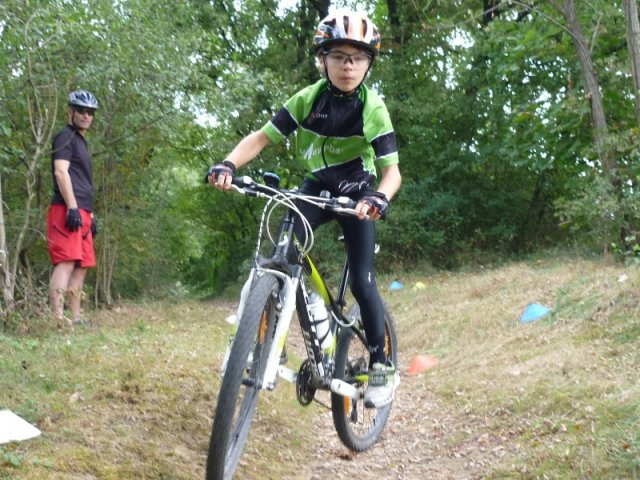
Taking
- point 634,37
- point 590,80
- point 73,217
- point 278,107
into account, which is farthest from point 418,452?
point 278,107

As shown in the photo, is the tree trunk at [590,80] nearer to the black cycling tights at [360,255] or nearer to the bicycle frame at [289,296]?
the black cycling tights at [360,255]

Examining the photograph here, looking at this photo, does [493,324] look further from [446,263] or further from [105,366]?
[446,263]

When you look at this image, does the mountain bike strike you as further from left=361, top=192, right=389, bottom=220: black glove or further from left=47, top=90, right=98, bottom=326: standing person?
left=47, top=90, right=98, bottom=326: standing person

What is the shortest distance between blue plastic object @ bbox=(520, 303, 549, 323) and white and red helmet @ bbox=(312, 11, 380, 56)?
14.9 feet

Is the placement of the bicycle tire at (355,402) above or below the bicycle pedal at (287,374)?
below

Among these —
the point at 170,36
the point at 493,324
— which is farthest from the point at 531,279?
the point at 170,36

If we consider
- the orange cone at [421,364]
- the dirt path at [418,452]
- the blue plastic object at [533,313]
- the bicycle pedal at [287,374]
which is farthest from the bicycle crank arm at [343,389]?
the blue plastic object at [533,313]

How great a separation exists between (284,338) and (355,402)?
4.84 feet

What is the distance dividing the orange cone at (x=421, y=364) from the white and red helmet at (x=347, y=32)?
4.21 metres

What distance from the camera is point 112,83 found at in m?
7.81

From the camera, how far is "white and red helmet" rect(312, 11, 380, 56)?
389cm

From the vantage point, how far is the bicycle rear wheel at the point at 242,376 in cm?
308

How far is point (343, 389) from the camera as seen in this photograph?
421cm

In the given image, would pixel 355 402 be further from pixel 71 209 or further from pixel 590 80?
pixel 590 80
